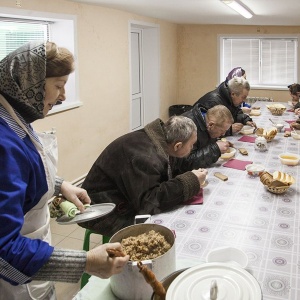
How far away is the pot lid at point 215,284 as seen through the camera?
2.91 ft

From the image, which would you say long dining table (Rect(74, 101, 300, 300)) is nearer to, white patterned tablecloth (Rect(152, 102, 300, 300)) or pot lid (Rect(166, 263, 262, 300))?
white patterned tablecloth (Rect(152, 102, 300, 300))

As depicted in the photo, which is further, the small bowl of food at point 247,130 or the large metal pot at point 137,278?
the small bowl of food at point 247,130

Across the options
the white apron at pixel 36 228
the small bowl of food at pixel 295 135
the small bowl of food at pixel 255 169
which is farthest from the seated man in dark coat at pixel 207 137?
the white apron at pixel 36 228

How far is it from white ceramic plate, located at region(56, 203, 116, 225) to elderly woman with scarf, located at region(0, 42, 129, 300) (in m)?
0.08

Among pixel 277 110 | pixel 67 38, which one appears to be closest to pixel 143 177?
pixel 67 38

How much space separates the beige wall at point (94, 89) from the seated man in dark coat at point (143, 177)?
1.71m

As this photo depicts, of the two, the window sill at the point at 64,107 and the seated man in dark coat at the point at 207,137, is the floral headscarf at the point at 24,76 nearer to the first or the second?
the seated man in dark coat at the point at 207,137

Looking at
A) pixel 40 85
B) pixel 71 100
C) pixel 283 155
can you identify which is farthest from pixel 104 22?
pixel 40 85

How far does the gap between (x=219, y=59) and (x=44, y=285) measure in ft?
20.8

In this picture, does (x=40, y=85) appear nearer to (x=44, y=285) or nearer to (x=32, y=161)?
(x=32, y=161)

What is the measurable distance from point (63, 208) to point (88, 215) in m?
0.11

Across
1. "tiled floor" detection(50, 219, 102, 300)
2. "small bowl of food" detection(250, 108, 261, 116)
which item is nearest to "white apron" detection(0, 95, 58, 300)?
"tiled floor" detection(50, 219, 102, 300)

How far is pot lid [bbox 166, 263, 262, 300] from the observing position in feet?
2.91

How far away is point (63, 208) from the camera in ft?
4.29
